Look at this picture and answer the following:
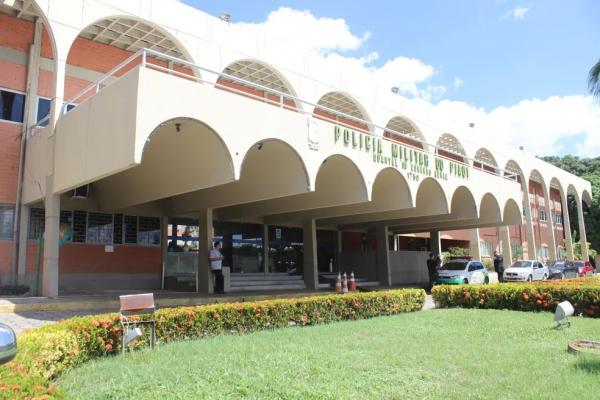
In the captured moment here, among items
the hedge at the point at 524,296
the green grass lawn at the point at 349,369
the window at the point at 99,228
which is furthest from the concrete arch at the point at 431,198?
the window at the point at 99,228

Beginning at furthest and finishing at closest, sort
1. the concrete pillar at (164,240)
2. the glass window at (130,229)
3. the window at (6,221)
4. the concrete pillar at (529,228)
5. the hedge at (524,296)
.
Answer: the concrete pillar at (529,228) → the concrete pillar at (164,240) → the glass window at (130,229) → the window at (6,221) → the hedge at (524,296)

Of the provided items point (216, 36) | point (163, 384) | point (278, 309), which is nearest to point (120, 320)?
point (163, 384)

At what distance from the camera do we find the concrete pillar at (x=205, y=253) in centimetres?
1706

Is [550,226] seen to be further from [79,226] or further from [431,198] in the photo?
[79,226]

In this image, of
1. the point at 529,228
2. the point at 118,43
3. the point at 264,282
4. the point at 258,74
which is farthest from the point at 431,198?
the point at 529,228

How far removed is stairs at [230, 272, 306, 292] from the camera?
1930cm

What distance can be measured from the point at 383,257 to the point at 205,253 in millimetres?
12026

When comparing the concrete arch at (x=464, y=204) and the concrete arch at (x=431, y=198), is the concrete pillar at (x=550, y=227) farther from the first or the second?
the concrete arch at (x=431, y=198)

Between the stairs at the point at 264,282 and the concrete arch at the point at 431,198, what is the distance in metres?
6.30

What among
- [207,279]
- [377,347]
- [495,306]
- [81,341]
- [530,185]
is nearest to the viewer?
[81,341]

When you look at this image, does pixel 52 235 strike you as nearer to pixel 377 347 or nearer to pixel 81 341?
pixel 81 341

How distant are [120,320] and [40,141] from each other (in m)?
9.89

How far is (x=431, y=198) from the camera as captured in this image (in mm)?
21188

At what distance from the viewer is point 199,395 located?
5254mm
